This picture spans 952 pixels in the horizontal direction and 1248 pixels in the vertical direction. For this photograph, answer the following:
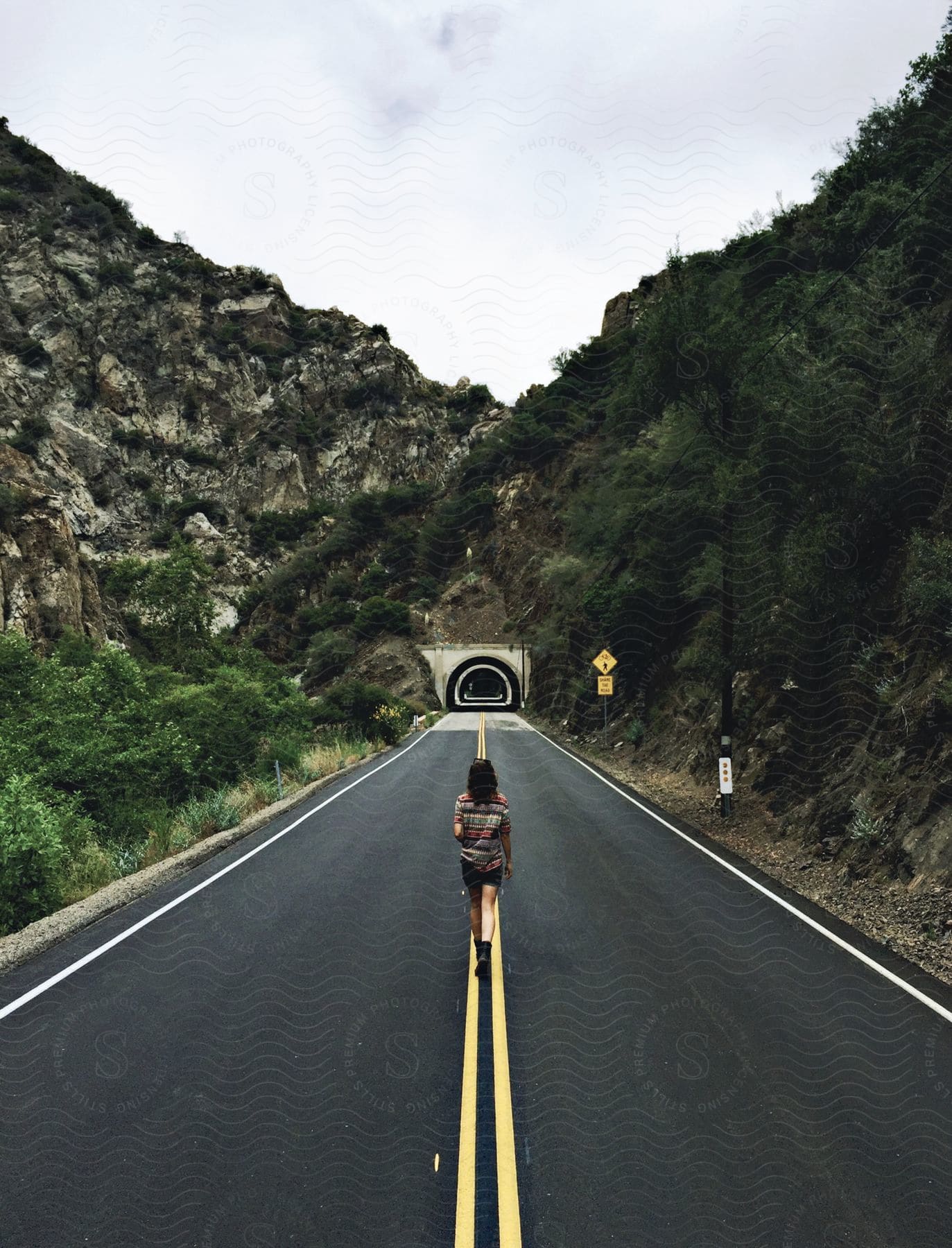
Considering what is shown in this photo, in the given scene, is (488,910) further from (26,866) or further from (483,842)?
(26,866)

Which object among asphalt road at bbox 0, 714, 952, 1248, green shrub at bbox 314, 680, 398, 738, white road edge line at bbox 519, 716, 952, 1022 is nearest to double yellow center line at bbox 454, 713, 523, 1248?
asphalt road at bbox 0, 714, 952, 1248

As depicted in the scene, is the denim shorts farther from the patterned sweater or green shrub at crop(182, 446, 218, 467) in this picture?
green shrub at crop(182, 446, 218, 467)

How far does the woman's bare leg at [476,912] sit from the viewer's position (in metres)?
6.16

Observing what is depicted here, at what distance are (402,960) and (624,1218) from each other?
3.47 m

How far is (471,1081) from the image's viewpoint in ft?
14.1

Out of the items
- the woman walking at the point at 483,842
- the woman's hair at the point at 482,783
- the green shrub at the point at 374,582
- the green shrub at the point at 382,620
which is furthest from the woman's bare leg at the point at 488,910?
the green shrub at the point at 374,582

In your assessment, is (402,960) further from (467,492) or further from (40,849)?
(467,492)

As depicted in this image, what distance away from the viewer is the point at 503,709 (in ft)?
219

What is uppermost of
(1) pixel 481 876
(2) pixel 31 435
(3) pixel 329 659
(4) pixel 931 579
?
(2) pixel 31 435

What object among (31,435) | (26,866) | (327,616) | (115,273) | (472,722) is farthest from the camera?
(115,273)

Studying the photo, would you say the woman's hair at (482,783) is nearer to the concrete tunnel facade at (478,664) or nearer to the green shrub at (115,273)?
the concrete tunnel facade at (478,664)

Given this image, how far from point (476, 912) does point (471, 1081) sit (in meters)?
1.97

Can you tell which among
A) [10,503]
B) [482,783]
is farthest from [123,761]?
[10,503]

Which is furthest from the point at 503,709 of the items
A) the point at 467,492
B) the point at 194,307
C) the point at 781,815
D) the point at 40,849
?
the point at 194,307
